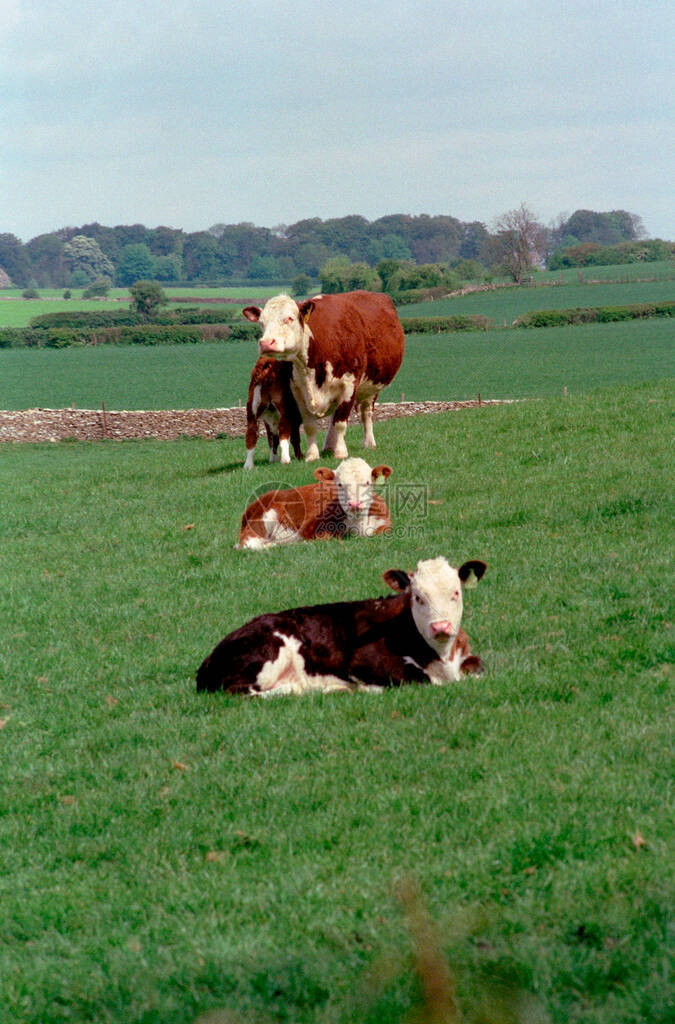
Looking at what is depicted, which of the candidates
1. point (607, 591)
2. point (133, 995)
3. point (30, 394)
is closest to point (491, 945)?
point (133, 995)

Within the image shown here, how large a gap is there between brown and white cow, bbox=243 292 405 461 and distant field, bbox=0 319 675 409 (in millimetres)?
18997

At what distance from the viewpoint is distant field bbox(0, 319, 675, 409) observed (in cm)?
4581

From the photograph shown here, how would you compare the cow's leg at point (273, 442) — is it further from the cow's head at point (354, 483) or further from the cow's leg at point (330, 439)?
the cow's head at point (354, 483)

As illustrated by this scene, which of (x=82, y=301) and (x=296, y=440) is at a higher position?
(x=82, y=301)

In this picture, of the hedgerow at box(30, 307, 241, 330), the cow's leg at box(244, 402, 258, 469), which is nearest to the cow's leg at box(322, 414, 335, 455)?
the cow's leg at box(244, 402, 258, 469)

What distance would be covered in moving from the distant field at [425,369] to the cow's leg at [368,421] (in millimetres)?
18447

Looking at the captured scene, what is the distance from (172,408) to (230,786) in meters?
38.3

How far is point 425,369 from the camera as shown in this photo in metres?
55.5

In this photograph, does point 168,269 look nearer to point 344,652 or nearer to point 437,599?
point 344,652

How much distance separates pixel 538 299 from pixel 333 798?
96060mm

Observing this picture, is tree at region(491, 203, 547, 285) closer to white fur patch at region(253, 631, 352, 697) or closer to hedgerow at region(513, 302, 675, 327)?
hedgerow at region(513, 302, 675, 327)

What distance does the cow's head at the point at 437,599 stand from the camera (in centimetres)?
773

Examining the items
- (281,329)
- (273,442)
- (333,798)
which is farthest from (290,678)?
(273,442)

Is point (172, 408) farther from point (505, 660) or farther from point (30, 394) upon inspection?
point (505, 660)
